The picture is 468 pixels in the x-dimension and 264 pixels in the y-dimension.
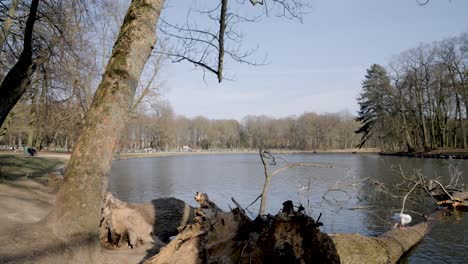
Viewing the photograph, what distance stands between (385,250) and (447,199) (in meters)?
7.71

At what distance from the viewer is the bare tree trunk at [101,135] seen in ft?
10.4

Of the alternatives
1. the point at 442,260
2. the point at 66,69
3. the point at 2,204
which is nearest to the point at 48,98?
the point at 66,69

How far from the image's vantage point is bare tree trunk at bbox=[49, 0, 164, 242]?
318cm

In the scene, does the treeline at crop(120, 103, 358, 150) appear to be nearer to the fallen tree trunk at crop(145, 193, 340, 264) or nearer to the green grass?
the green grass

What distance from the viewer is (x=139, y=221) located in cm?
711

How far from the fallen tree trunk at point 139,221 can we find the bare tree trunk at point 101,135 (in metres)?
3.44

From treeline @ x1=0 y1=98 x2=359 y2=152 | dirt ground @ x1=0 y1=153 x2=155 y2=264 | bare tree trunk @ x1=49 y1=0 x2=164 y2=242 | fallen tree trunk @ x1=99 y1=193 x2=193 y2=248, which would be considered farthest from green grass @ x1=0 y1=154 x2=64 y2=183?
treeline @ x1=0 y1=98 x2=359 y2=152

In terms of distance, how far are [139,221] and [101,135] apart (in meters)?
4.24

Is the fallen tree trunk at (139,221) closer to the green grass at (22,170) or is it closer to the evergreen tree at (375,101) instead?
the green grass at (22,170)

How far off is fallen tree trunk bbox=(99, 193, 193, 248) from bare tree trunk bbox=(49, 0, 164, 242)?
344 centimetres

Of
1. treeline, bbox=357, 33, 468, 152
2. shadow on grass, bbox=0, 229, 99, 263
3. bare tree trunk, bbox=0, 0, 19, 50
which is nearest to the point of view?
shadow on grass, bbox=0, 229, 99, 263

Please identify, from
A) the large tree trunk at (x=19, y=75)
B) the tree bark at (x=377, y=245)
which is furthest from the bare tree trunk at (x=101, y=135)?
the tree bark at (x=377, y=245)

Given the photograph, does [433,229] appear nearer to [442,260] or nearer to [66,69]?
[442,260]

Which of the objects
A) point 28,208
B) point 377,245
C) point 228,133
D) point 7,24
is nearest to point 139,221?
point 28,208
